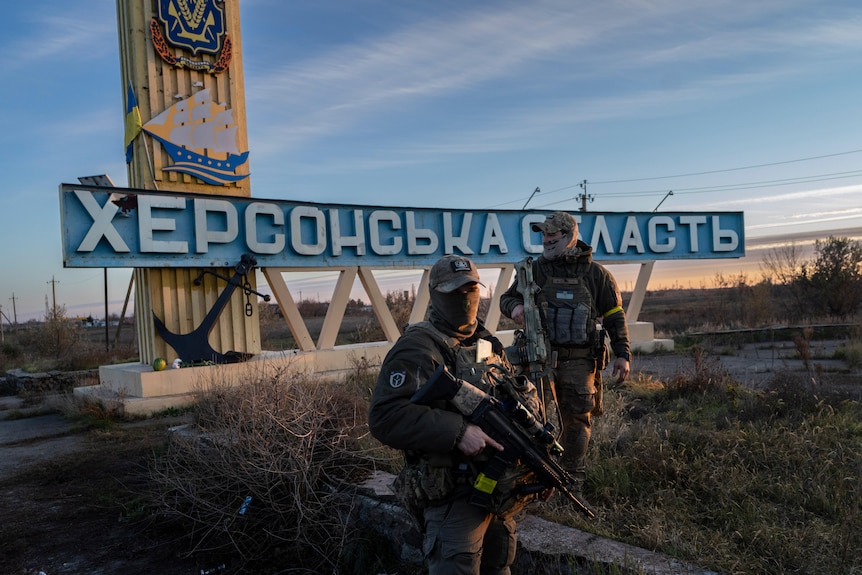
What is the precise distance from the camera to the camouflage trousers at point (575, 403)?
14.4 feet

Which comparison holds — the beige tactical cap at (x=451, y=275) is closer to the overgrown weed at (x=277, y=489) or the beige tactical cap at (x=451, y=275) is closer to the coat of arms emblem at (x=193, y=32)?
the overgrown weed at (x=277, y=489)

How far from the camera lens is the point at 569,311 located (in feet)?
14.6

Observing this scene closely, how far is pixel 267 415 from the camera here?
15.3ft

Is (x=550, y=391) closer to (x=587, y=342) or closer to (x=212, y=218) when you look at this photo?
(x=587, y=342)

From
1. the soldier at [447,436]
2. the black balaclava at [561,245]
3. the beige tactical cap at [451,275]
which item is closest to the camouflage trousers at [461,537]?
the soldier at [447,436]

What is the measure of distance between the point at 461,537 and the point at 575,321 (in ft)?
7.26

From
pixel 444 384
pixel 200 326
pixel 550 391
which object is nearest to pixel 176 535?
pixel 550 391

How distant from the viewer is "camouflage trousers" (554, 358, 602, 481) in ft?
14.4

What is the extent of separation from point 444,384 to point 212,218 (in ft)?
27.2

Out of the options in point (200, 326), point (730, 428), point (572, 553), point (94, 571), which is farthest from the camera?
point (200, 326)

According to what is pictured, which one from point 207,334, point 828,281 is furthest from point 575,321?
point 828,281

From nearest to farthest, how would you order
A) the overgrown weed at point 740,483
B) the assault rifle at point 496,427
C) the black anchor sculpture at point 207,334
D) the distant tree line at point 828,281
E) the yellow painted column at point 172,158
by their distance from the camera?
1. the assault rifle at point 496,427
2. the overgrown weed at point 740,483
3. the black anchor sculpture at point 207,334
4. the yellow painted column at point 172,158
5. the distant tree line at point 828,281

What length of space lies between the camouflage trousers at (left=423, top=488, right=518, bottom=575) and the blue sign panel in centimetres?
773

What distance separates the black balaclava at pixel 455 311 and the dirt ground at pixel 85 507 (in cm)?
267
